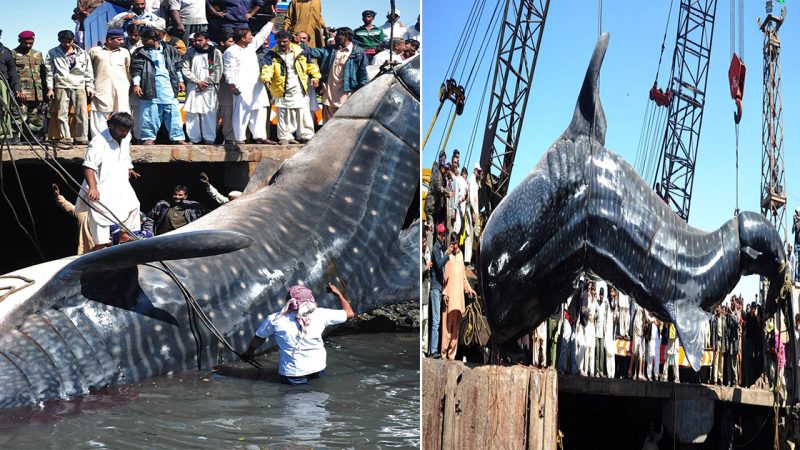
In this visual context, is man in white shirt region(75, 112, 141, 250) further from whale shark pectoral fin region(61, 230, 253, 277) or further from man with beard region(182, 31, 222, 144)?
man with beard region(182, 31, 222, 144)

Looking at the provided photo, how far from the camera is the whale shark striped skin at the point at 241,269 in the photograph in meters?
8.06

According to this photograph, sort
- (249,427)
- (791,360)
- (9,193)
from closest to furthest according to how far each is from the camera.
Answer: (791,360)
(249,427)
(9,193)

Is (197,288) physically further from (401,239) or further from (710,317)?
(710,317)

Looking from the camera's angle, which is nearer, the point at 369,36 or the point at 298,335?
the point at 298,335

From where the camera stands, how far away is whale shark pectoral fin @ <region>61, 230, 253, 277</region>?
780 centimetres

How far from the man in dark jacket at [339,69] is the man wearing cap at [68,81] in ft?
7.96

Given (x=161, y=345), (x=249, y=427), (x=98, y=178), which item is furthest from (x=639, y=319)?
(x=98, y=178)

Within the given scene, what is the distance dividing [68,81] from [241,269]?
3210mm

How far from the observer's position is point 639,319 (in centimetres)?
566


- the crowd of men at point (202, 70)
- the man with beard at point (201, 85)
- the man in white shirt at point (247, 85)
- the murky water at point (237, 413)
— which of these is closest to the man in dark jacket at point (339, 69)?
the crowd of men at point (202, 70)

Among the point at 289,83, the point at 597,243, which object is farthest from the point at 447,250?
the point at 289,83

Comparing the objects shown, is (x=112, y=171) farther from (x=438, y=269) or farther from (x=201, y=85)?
(x=438, y=269)

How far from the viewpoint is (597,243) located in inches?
209

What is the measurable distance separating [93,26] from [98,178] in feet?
9.26
